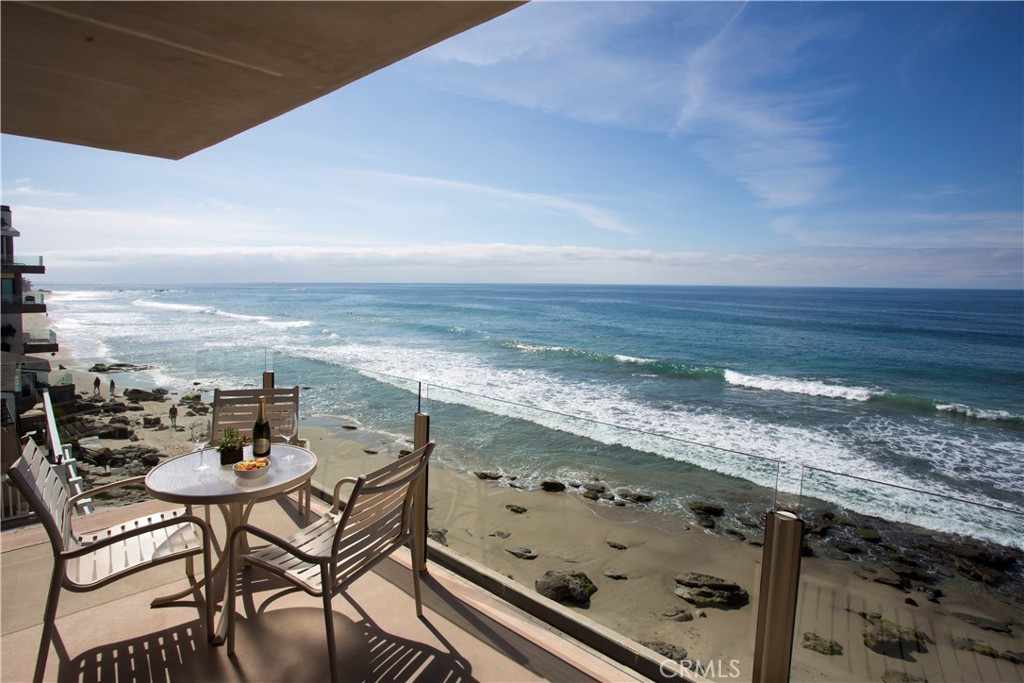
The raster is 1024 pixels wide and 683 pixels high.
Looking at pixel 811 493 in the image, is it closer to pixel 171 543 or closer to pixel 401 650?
pixel 401 650

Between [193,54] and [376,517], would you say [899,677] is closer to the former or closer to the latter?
[376,517]

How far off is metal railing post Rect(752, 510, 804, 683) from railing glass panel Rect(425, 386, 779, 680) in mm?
46

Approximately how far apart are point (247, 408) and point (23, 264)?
143 inches

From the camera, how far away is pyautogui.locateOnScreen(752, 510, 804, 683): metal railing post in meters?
1.65

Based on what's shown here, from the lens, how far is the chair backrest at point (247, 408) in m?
3.09

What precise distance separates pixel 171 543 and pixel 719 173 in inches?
1502

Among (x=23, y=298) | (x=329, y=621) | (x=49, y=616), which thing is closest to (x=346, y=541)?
(x=329, y=621)

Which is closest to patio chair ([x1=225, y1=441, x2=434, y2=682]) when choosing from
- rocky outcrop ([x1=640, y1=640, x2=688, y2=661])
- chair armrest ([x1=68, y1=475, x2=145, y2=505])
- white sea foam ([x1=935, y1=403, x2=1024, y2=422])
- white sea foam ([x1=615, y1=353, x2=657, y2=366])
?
chair armrest ([x1=68, y1=475, x2=145, y2=505])

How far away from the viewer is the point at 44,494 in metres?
1.77

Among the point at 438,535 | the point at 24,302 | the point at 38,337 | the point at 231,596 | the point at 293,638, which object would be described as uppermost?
the point at 24,302

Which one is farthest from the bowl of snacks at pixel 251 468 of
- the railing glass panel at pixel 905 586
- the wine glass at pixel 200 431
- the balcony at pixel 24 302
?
the balcony at pixel 24 302

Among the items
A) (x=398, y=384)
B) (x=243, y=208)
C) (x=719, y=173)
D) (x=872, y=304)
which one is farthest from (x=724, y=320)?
(x=398, y=384)

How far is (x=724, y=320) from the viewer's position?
30.6 m

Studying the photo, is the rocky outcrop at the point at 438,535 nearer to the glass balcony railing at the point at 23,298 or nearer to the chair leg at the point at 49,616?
the chair leg at the point at 49,616
